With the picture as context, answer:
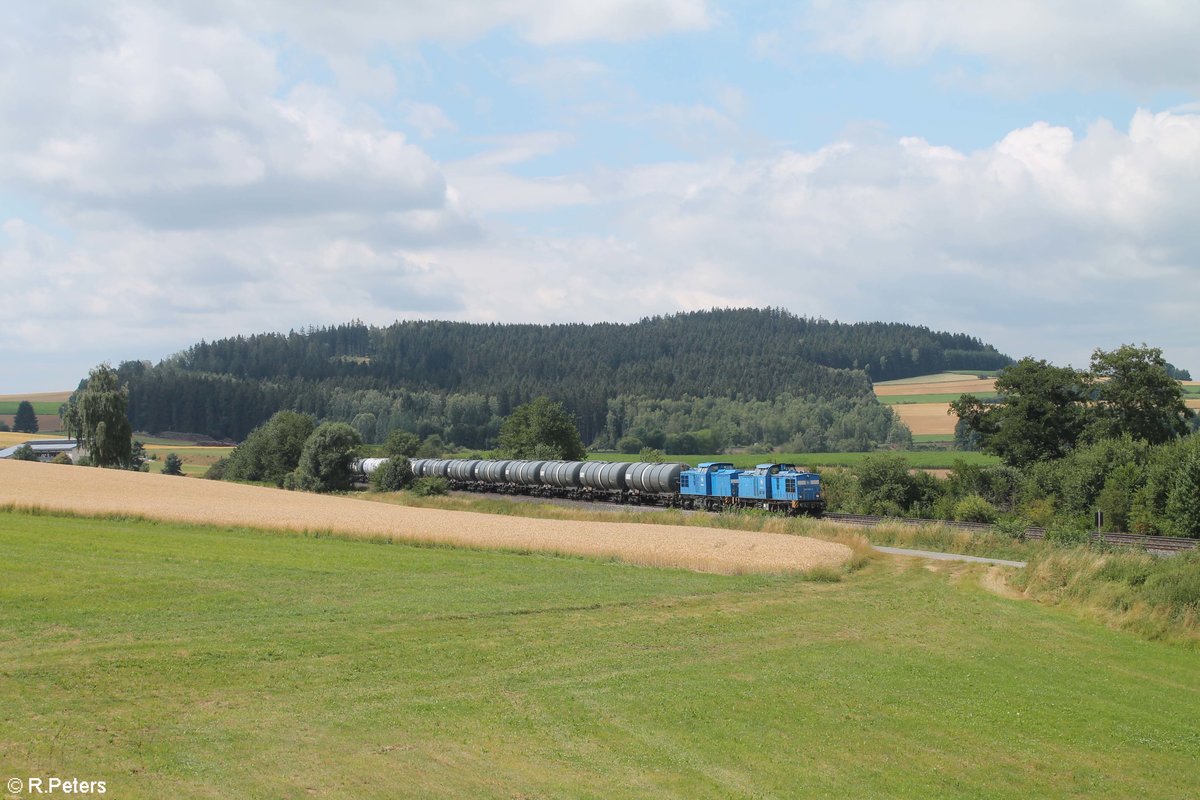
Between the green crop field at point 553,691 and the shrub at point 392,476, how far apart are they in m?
60.8

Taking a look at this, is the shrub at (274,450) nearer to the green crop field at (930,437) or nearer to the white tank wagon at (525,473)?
→ the white tank wagon at (525,473)

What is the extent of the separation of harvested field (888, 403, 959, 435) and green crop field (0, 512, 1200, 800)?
5030 inches

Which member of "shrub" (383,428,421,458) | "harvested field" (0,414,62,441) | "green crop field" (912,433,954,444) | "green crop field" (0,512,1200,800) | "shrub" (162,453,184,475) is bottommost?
"green crop field" (0,512,1200,800)

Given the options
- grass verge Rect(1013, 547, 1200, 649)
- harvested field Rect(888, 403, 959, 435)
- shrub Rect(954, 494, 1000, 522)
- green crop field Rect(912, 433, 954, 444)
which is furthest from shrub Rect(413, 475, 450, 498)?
harvested field Rect(888, 403, 959, 435)

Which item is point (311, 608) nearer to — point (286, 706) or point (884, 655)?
point (286, 706)

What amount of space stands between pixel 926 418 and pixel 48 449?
12815 centimetres

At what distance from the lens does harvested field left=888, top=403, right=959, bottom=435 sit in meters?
157

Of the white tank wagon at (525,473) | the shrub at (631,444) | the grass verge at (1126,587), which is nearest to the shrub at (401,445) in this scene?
the white tank wagon at (525,473)

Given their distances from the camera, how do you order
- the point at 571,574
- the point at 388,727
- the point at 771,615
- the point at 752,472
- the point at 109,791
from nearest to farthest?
the point at 109,791 < the point at 388,727 < the point at 771,615 < the point at 571,574 < the point at 752,472

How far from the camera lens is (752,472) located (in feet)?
209

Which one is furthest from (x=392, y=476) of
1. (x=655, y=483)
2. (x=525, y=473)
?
(x=655, y=483)

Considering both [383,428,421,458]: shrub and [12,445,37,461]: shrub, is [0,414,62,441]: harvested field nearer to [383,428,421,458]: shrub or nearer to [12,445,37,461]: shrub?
[12,445,37,461]: shrub

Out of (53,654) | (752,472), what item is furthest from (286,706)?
(752,472)

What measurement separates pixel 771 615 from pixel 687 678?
8.14 m
